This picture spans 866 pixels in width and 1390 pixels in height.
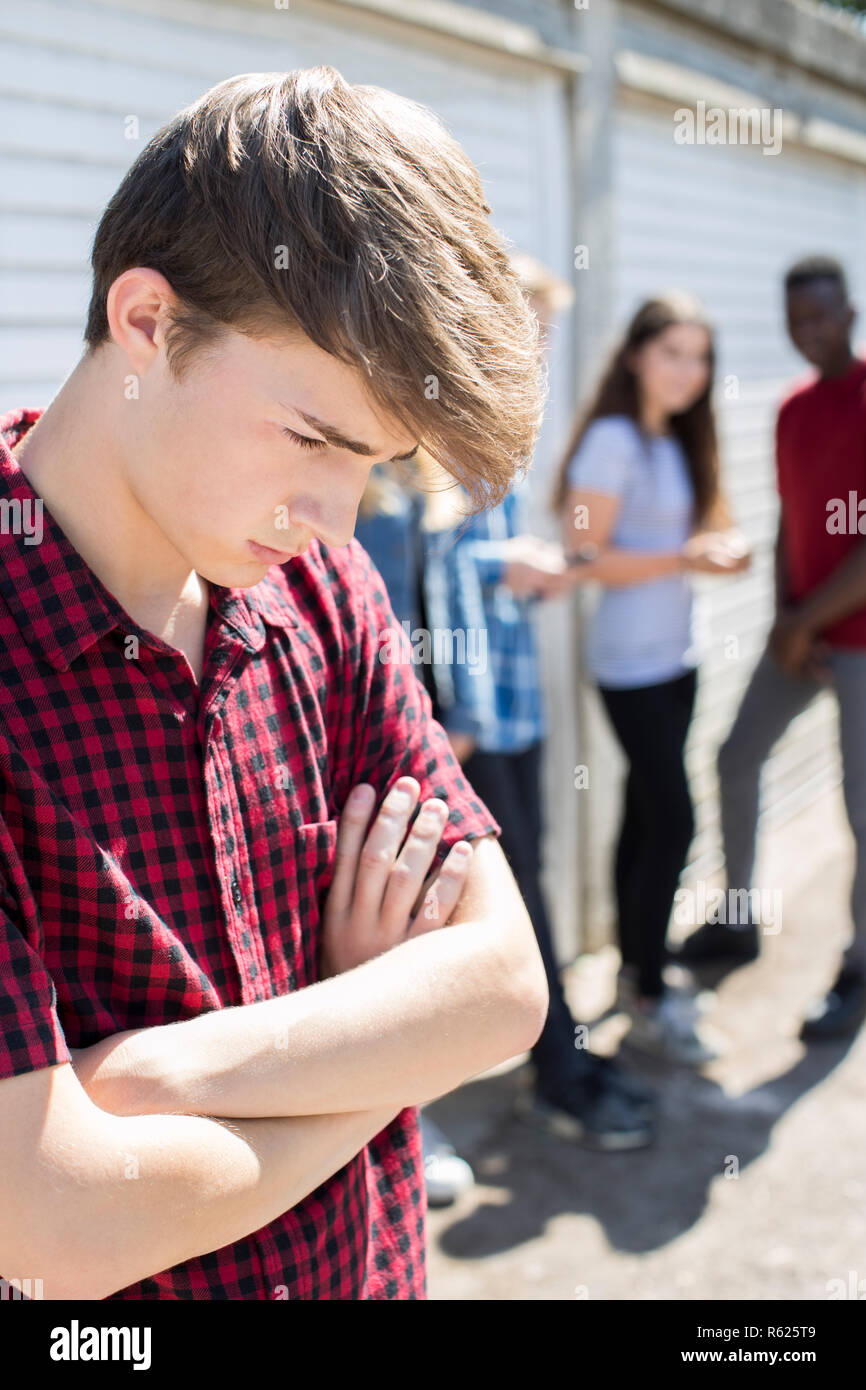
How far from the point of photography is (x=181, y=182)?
1.07 m

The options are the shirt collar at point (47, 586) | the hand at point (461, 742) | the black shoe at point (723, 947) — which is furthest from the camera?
the black shoe at point (723, 947)

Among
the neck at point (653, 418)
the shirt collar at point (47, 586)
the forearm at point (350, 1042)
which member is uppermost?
the neck at point (653, 418)

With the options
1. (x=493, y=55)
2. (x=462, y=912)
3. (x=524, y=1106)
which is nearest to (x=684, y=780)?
(x=524, y=1106)

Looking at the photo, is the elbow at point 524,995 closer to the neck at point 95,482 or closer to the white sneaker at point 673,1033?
the neck at point 95,482

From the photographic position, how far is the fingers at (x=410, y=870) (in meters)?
1.39

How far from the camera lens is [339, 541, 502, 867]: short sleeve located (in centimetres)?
141

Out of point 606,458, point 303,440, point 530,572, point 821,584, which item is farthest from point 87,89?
point 821,584

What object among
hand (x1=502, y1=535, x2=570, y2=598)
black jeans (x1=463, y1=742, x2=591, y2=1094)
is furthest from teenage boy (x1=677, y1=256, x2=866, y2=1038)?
hand (x1=502, y1=535, x2=570, y2=598)

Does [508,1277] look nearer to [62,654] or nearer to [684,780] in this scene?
[684,780]

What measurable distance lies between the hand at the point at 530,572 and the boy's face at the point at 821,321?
151cm

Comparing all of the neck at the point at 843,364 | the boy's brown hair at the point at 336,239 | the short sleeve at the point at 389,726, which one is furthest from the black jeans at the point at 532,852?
the boy's brown hair at the point at 336,239

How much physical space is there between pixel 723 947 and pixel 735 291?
3.00 m

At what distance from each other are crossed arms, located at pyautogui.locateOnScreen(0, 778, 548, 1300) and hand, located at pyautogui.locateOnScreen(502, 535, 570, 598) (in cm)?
199

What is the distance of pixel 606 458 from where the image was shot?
3.77 m
